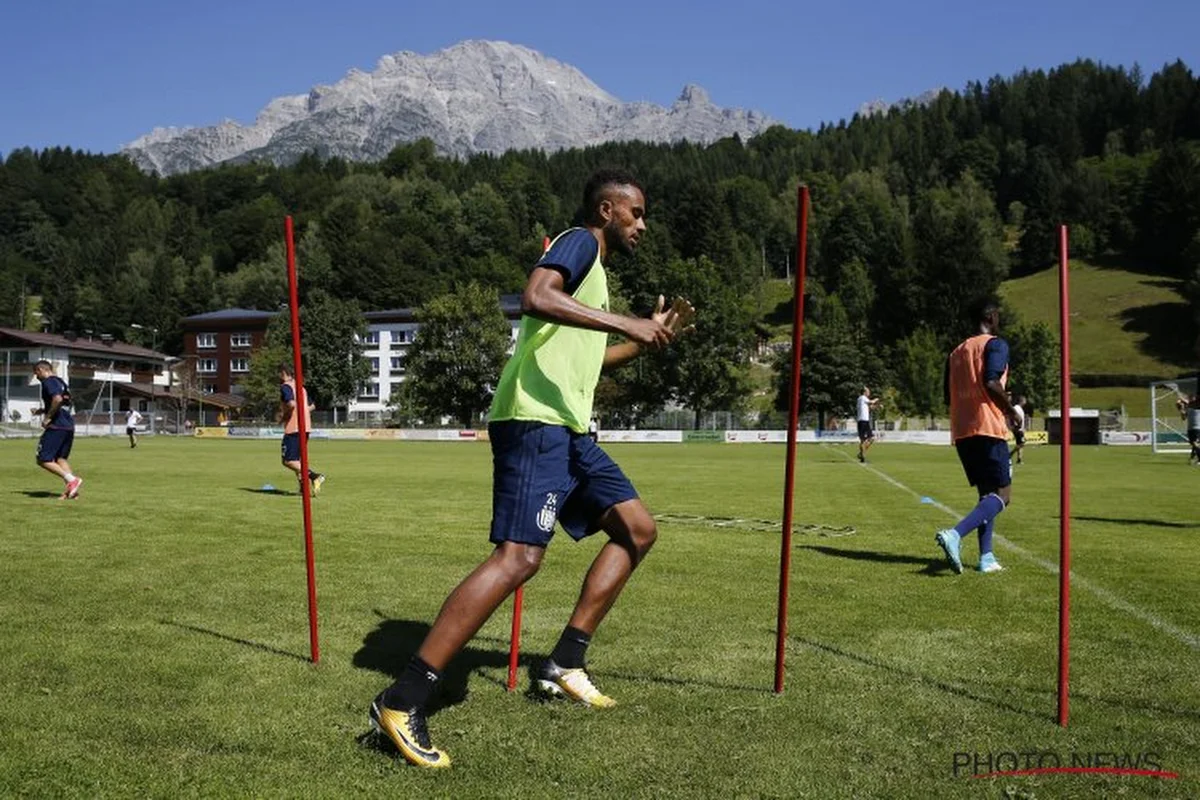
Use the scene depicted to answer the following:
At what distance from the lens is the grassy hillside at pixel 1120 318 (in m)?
101

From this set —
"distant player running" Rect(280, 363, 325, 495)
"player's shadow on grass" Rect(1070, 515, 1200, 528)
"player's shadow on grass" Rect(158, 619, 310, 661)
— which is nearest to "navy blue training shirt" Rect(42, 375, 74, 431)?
"distant player running" Rect(280, 363, 325, 495)

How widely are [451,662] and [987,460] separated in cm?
583

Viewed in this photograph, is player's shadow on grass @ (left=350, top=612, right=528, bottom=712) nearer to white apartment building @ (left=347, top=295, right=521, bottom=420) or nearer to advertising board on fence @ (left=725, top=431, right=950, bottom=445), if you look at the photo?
advertising board on fence @ (left=725, top=431, right=950, bottom=445)

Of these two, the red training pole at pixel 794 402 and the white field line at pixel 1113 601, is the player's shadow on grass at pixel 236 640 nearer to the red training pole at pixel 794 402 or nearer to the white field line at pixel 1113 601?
the red training pole at pixel 794 402

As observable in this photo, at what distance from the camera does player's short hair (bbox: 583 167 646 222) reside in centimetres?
484

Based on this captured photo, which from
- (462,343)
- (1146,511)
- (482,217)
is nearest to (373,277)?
(482,217)

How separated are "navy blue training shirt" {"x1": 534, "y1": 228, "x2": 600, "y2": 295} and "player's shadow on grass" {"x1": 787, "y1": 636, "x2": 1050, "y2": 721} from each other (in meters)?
2.64

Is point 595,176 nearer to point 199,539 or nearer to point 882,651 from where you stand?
point 882,651

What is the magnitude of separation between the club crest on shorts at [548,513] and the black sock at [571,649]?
2.35 ft

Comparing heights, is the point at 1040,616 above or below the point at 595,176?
below

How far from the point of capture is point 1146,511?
1506 centimetres

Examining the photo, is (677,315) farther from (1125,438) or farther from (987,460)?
(1125,438)

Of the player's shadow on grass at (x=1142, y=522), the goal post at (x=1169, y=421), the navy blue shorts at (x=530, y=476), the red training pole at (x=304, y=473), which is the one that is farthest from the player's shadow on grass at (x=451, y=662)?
the goal post at (x=1169, y=421)

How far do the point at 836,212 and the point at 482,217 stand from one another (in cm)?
5384
